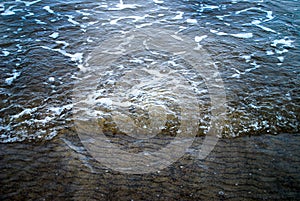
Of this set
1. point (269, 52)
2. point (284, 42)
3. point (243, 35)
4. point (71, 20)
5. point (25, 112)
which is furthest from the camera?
point (71, 20)

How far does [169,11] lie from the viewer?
930cm

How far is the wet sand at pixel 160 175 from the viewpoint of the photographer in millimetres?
3678

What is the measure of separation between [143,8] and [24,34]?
413cm

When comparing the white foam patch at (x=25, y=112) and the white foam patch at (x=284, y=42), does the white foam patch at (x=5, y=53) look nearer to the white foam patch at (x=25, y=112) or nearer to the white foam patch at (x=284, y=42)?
the white foam patch at (x=25, y=112)

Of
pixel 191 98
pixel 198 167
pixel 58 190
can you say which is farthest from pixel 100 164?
pixel 191 98

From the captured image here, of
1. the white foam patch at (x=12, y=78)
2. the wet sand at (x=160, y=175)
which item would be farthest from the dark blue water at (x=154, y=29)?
the wet sand at (x=160, y=175)

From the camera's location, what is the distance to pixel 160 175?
398 centimetres

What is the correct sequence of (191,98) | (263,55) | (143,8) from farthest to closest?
(143,8) → (263,55) → (191,98)

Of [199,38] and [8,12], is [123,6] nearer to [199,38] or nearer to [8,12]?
[199,38]

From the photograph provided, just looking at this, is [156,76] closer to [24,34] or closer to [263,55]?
[263,55]

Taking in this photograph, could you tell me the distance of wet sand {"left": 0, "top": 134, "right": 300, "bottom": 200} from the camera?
12.1 ft

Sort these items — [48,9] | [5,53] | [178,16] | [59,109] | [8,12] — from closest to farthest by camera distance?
1. [59,109]
2. [5,53]
3. [8,12]
4. [178,16]
5. [48,9]

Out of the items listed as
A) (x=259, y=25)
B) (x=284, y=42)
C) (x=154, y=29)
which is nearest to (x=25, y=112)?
(x=154, y=29)

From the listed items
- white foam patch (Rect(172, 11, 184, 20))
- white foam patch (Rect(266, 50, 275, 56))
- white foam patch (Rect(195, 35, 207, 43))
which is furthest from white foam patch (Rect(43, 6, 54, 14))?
white foam patch (Rect(266, 50, 275, 56))
